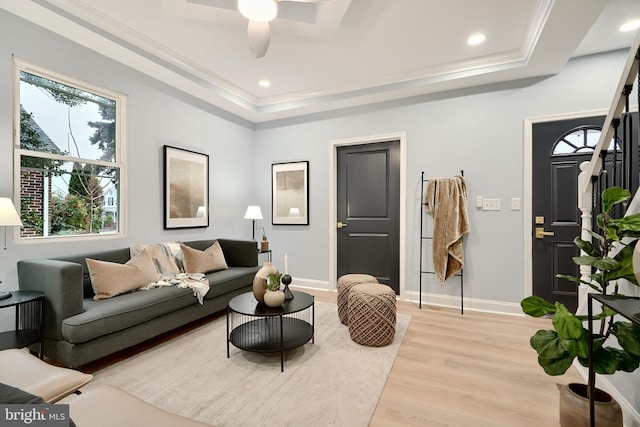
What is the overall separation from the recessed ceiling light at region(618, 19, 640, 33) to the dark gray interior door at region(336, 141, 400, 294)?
229 centimetres

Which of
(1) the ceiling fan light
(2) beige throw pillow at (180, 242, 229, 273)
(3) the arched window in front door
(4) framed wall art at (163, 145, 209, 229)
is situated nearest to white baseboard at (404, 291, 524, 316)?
(3) the arched window in front door

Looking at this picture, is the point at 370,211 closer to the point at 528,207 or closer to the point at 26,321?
the point at 528,207

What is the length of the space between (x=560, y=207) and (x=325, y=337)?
114 inches

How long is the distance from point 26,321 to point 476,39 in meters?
4.59

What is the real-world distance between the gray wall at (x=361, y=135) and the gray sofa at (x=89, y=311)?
1.45 ft

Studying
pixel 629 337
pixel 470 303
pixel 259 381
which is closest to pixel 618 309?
pixel 629 337

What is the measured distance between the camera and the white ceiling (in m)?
2.42

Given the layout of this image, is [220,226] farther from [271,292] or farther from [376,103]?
[376,103]

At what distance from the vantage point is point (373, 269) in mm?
4230

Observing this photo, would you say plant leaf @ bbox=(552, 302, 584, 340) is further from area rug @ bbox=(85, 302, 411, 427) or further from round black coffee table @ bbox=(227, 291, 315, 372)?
round black coffee table @ bbox=(227, 291, 315, 372)

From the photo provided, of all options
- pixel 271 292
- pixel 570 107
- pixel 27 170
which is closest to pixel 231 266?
pixel 271 292

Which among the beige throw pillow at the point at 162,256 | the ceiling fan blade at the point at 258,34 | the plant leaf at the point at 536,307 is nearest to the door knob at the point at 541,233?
the plant leaf at the point at 536,307

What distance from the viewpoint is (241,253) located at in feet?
12.8

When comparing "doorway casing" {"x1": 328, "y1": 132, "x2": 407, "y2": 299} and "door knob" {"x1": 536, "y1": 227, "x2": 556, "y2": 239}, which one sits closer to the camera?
"door knob" {"x1": 536, "y1": 227, "x2": 556, "y2": 239}
